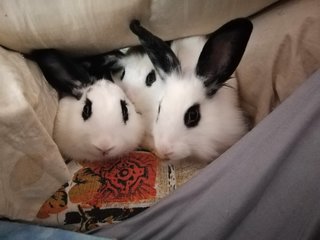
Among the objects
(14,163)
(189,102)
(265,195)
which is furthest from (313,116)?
(14,163)

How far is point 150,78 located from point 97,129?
0.23m

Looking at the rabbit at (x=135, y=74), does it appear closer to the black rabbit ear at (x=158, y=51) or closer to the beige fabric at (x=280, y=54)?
the black rabbit ear at (x=158, y=51)

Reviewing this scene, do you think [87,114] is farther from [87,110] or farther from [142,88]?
[142,88]

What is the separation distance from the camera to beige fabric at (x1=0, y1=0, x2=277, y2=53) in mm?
886

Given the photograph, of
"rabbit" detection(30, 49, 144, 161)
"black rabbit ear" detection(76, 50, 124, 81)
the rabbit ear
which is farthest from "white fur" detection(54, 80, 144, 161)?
the rabbit ear

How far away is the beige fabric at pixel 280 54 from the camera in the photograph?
3.05ft

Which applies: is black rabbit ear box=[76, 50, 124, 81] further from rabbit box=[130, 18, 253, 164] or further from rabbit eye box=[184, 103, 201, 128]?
rabbit eye box=[184, 103, 201, 128]

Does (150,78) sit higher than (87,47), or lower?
lower

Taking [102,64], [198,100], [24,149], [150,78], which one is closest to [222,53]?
[198,100]

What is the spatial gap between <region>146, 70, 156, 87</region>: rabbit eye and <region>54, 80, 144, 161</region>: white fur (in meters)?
0.11

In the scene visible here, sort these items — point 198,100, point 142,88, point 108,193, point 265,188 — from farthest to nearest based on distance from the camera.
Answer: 1. point 142,88
2. point 198,100
3. point 108,193
4. point 265,188

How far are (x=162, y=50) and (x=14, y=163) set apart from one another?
41 cm

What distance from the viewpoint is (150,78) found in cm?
108

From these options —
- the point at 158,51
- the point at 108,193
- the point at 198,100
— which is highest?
the point at 158,51
